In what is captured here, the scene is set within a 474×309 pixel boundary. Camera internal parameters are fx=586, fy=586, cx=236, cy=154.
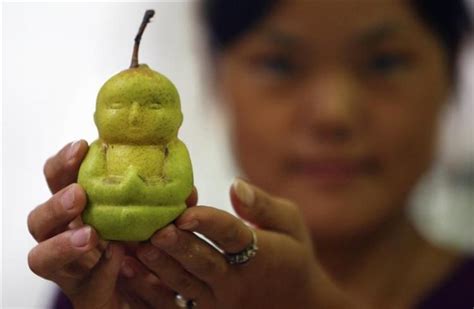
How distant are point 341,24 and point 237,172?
0.56 metres

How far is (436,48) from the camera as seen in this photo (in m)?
1.66

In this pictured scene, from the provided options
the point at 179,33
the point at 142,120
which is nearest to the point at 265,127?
the point at 179,33

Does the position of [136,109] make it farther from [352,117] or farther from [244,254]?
[352,117]

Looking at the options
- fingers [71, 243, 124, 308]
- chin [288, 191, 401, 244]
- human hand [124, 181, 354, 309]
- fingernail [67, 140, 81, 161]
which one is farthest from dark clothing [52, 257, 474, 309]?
fingernail [67, 140, 81, 161]

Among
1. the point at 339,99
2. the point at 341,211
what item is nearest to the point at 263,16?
the point at 339,99

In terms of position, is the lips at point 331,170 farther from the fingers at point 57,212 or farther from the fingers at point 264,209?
the fingers at point 57,212

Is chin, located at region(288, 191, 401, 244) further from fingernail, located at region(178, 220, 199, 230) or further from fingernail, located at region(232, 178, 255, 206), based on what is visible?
fingernail, located at region(178, 220, 199, 230)

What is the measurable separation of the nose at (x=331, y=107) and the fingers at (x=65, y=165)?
851 millimetres

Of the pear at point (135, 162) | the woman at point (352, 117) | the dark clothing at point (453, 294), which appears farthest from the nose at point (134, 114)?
the dark clothing at point (453, 294)

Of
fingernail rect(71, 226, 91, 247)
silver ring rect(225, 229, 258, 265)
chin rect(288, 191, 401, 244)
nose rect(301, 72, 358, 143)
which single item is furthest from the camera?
chin rect(288, 191, 401, 244)

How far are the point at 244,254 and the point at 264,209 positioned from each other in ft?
0.26

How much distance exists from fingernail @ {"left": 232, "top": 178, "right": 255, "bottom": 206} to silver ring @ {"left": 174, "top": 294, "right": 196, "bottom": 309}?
6.9 inches

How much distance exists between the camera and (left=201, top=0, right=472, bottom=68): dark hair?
164 centimetres

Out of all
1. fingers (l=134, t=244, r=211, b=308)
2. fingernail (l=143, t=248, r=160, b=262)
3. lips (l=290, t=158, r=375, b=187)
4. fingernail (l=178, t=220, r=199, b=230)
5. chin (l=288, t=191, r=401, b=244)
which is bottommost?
chin (l=288, t=191, r=401, b=244)
